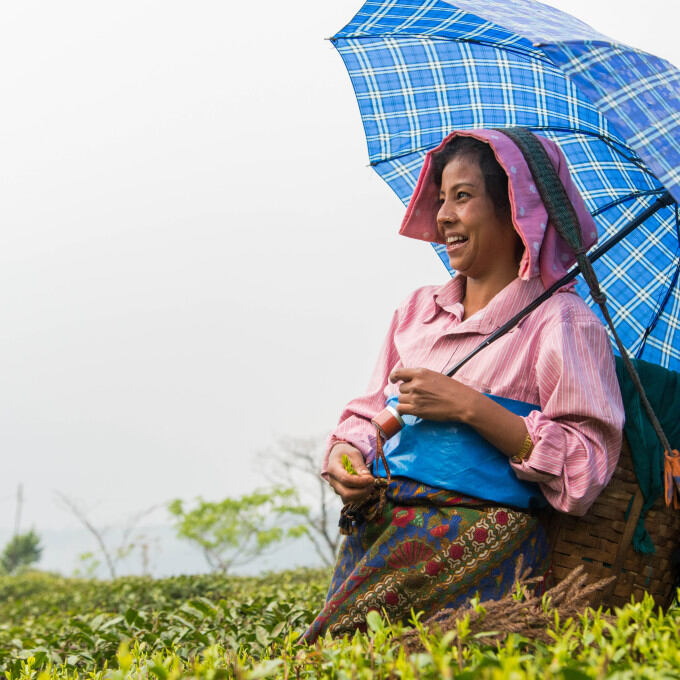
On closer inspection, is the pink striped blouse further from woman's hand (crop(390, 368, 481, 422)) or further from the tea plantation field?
the tea plantation field

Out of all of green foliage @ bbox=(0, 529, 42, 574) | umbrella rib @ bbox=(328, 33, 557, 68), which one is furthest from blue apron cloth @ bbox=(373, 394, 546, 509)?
green foliage @ bbox=(0, 529, 42, 574)

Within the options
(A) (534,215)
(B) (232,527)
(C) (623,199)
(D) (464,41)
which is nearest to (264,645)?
(A) (534,215)

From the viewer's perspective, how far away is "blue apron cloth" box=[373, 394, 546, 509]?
222cm

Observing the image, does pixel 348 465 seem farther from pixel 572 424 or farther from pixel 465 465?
pixel 572 424

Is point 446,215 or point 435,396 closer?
point 435,396

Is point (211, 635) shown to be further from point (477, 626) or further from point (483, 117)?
point (483, 117)

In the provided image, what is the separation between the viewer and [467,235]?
8.43 feet

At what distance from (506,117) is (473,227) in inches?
35.3

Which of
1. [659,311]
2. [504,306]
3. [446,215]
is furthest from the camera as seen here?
[659,311]

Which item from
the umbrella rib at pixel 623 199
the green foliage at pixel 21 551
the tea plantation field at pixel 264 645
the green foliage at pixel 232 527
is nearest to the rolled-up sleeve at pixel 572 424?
the tea plantation field at pixel 264 645

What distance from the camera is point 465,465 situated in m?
2.23

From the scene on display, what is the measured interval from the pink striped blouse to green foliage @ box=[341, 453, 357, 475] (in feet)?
0.25

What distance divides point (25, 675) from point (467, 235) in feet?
6.35

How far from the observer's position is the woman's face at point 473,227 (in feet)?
8.36
